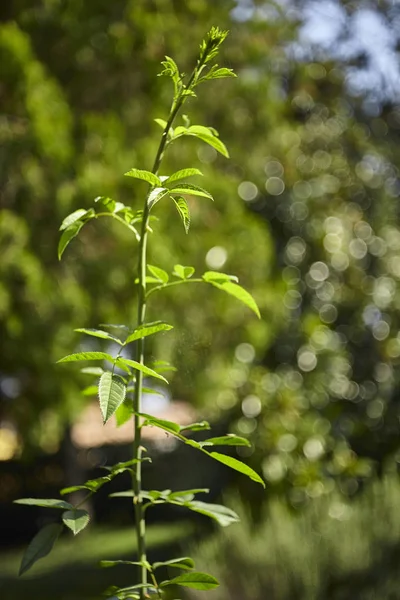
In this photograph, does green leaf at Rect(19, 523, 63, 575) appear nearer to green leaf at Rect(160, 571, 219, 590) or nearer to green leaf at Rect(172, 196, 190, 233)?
green leaf at Rect(160, 571, 219, 590)

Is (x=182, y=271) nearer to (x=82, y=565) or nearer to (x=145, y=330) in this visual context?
(x=145, y=330)

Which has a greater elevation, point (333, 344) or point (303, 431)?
point (333, 344)

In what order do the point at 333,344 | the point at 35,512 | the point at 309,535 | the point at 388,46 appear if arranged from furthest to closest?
the point at 35,512
the point at 388,46
the point at 333,344
the point at 309,535

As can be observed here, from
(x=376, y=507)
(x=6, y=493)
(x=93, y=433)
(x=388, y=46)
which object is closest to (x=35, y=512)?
(x=6, y=493)

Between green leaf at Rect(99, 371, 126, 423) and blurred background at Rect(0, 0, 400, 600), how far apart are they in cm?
265

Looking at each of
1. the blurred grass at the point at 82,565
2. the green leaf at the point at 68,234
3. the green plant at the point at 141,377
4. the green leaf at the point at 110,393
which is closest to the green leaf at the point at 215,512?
the green plant at the point at 141,377

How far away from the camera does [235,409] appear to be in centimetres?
574

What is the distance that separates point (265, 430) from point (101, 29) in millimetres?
2813

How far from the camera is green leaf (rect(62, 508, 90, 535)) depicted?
958 mm

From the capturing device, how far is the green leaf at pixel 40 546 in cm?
103

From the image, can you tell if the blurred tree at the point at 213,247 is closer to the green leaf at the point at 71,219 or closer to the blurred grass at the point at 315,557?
the blurred grass at the point at 315,557

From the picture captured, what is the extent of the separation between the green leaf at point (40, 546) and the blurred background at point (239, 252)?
2447mm

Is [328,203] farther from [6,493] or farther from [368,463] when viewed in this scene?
[6,493]

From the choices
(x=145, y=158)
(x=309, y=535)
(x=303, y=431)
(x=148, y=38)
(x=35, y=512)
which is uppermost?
(x=148, y=38)
